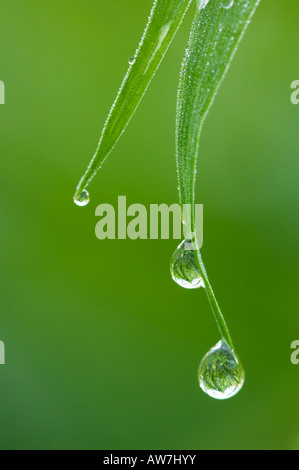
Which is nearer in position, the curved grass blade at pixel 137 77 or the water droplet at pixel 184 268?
the curved grass blade at pixel 137 77

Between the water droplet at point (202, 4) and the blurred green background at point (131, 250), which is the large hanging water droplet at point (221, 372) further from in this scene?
the blurred green background at point (131, 250)

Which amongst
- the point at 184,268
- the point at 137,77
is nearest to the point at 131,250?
the point at 184,268

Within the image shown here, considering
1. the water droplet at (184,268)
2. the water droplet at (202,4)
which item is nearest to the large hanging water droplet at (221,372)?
the water droplet at (184,268)

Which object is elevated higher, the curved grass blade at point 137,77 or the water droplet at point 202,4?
the water droplet at point 202,4

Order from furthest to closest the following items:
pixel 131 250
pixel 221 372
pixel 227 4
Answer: pixel 131 250, pixel 221 372, pixel 227 4

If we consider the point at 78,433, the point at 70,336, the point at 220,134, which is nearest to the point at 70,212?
the point at 70,336

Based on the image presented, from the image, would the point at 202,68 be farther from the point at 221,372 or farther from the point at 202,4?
the point at 221,372
